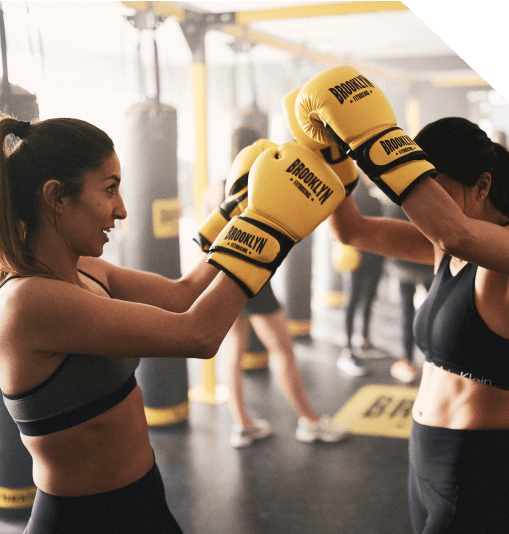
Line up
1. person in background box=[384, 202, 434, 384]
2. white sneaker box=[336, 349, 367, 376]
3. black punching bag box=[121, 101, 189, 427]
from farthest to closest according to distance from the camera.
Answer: white sneaker box=[336, 349, 367, 376] < person in background box=[384, 202, 434, 384] < black punching bag box=[121, 101, 189, 427]

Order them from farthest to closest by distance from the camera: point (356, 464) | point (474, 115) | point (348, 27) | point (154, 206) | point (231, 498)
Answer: point (474, 115), point (348, 27), point (154, 206), point (356, 464), point (231, 498)

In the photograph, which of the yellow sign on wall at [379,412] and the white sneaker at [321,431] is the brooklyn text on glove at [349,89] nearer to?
the white sneaker at [321,431]

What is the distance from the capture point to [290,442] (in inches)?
118

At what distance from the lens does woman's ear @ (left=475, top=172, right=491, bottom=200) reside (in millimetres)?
1256

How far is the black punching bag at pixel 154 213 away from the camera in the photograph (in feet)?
9.49

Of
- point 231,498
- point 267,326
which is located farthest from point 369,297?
point 231,498

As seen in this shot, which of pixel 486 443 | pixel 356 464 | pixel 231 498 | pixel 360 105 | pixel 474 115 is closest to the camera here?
pixel 360 105

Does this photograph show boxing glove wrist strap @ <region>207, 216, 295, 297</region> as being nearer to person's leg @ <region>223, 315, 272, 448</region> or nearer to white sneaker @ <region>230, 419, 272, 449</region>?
person's leg @ <region>223, 315, 272, 448</region>

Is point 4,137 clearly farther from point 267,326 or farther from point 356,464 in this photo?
point 356,464

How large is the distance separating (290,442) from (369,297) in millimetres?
1690

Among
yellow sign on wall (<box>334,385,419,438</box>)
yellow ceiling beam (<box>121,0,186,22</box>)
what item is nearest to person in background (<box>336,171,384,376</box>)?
yellow sign on wall (<box>334,385,419,438</box>)

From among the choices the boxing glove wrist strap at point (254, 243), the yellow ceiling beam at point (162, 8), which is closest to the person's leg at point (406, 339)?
the yellow ceiling beam at point (162, 8)

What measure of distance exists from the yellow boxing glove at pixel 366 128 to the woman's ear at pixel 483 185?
24 centimetres

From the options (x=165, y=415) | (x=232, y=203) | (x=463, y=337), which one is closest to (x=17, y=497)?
(x=165, y=415)
